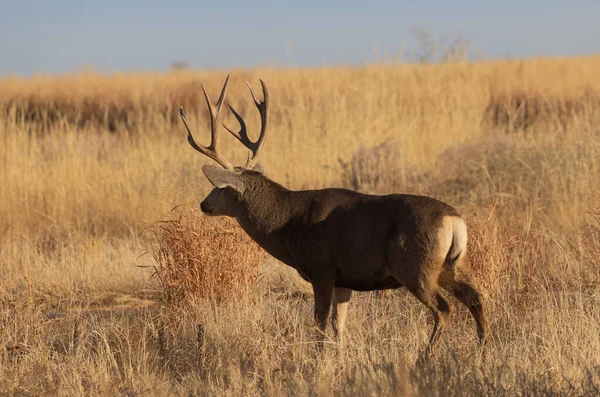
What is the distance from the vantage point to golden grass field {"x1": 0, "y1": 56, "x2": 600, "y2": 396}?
542cm

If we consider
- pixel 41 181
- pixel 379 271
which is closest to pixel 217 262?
pixel 379 271

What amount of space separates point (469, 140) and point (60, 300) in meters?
7.57

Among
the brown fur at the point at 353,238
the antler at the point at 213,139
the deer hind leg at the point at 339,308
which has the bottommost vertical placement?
the deer hind leg at the point at 339,308

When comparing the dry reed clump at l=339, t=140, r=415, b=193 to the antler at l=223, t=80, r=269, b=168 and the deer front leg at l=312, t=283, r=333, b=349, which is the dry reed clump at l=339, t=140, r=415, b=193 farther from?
the deer front leg at l=312, t=283, r=333, b=349

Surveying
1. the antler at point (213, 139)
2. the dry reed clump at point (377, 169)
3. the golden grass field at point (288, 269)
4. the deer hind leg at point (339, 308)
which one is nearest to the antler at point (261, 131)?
the antler at point (213, 139)

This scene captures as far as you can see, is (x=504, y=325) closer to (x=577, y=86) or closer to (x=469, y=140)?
(x=469, y=140)

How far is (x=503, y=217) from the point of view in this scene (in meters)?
7.98

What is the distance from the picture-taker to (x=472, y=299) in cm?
597

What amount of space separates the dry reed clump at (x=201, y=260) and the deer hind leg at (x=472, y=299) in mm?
2004

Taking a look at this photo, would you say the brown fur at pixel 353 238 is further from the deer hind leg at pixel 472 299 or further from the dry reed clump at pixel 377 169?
the dry reed clump at pixel 377 169

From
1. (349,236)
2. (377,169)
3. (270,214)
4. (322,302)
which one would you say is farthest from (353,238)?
(377,169)

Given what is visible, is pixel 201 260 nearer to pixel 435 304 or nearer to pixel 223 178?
pixel 223 178

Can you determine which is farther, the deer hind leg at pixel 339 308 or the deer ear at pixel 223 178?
the deer ear at pixel 223 178

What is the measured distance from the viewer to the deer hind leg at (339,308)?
255 inches
